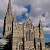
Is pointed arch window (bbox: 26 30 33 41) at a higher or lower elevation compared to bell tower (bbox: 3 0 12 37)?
lower

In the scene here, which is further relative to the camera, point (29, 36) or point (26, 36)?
point (29, 36)

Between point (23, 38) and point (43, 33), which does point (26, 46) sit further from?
point (43, 33)

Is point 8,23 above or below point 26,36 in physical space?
above

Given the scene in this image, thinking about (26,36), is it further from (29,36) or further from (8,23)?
(8,23)

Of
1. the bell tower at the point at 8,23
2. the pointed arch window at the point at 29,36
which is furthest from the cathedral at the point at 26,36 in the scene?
the bell tower at the point at 8,23

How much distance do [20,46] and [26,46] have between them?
7.06 ft

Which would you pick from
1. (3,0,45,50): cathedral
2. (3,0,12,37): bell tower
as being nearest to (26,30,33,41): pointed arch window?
(3,0,45,50): cathedral

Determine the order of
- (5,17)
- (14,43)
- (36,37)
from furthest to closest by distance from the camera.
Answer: (5,17) < (36,37) < (14,43)

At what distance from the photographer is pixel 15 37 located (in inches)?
2303

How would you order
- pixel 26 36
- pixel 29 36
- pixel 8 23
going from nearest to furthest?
pixel 26 36
pixel 29 36
pixel 8 23

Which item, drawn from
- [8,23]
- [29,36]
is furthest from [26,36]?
[8,23]

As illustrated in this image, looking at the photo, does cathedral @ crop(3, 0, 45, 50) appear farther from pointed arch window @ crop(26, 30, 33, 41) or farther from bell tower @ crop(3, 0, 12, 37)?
bell tower @ crop(3, 0, 12, 37)

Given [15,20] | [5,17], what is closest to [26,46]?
[15,20]

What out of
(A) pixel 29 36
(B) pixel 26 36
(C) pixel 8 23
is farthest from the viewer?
(C) pixel 8 23
